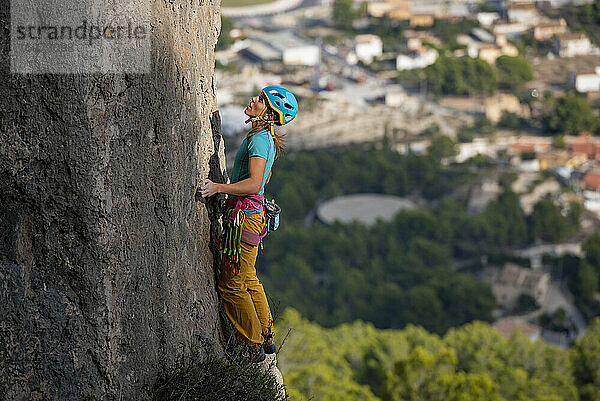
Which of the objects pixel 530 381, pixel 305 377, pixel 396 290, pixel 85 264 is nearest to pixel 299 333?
pixel 305 377

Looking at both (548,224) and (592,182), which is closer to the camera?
(548,224)

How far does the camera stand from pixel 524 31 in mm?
76438

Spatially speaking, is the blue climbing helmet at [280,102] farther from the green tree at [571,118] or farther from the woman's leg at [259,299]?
the green tree at [571,118]

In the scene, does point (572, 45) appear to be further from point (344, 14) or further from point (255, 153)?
point (255, 153)

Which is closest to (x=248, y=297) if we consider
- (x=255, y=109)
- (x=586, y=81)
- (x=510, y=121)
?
(x=255, y=109)

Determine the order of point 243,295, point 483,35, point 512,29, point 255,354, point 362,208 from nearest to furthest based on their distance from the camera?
1. point 243,295
2. point 255,354
3. point 362,208
4. point 483,35
5. point 512,29

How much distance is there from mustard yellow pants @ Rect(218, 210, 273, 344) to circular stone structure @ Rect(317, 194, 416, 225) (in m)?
Answer: 31.8

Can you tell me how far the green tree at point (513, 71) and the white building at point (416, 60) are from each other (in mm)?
5779

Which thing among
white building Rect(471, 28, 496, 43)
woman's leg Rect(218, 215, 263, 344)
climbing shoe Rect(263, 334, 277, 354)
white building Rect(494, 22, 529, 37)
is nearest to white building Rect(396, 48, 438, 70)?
white building Rect(471, 28, 496, 43)

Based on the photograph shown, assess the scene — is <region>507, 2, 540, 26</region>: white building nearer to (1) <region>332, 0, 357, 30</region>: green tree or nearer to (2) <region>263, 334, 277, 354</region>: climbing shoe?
(1) <region>332, 0, 357, 30</region>: green tree

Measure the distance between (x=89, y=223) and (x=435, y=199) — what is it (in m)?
39.7

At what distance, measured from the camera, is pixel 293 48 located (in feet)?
228

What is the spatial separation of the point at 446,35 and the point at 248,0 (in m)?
31.7

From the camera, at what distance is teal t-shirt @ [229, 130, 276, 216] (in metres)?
3.98
